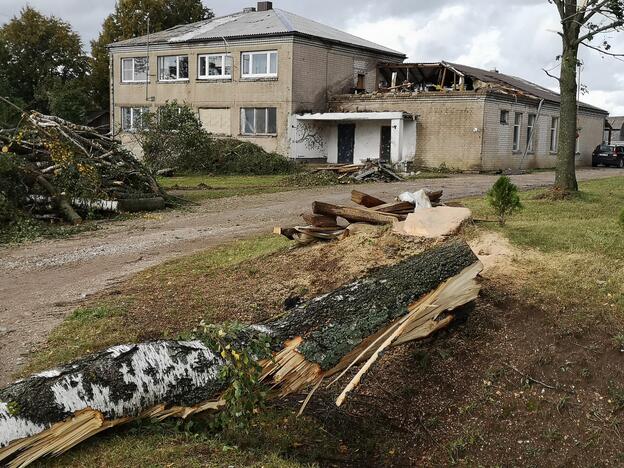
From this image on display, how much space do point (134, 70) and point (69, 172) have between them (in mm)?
24396

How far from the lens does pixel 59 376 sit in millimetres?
4414

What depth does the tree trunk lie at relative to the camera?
14.0m

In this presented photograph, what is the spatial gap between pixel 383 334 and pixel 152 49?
33143mm

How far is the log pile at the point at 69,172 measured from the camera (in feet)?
44.7

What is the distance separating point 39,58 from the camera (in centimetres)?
4625

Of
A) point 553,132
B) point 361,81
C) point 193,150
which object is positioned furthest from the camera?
point 553,132

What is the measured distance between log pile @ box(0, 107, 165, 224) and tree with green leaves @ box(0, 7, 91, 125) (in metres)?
28.4

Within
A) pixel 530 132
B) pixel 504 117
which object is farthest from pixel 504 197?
pixel 530 132

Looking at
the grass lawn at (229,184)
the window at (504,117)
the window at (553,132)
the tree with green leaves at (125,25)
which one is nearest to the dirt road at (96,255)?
the grass lawn at (229,184)

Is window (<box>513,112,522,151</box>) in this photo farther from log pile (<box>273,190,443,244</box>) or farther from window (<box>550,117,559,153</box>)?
log pile (<box>273,190,443,244</box>)

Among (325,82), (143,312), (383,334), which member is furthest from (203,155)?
(383,334)

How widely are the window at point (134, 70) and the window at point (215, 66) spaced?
416cm

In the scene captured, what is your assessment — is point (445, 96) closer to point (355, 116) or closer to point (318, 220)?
point (355, 116)

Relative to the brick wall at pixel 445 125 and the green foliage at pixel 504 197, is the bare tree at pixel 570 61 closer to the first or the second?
the green foliage at pixel 504 197
